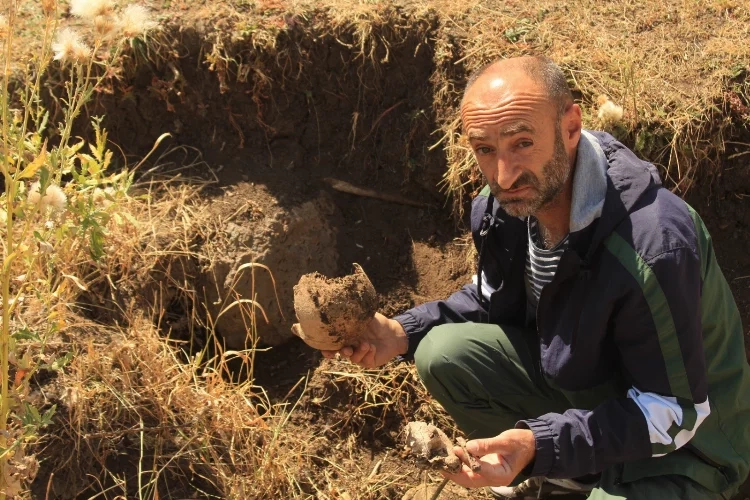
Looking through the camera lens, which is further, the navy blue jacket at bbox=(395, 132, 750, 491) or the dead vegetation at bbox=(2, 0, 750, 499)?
the dead vegetation at bbox=(2, 0, 750, 499)

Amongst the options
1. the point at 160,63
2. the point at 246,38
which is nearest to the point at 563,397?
the point at 246,38

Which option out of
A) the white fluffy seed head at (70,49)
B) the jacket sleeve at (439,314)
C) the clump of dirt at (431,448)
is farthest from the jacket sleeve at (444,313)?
the white fluffy seed head at (70,49)

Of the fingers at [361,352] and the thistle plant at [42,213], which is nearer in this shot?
the thistle plant at [42,213]

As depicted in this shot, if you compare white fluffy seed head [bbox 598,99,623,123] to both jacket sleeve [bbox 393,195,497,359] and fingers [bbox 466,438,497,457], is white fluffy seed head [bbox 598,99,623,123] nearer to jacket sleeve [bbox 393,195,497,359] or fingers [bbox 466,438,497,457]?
jacket sleeve [bbox 393,195,497,359]

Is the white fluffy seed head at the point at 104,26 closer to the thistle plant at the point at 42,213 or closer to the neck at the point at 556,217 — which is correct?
the thistle plant at the point at 42,213

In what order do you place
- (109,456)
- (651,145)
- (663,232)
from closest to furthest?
1. (663,232)
2. (109,456)
3. (651,145)

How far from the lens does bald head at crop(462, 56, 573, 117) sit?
236 centimetres

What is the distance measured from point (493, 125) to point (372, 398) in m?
1.47

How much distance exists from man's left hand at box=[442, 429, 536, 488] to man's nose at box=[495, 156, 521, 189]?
68cm

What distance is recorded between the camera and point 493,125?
2.35m

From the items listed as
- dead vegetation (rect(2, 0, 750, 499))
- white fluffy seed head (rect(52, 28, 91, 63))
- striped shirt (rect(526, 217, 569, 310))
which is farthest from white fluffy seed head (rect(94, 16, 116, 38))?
striped shirt (rect(526, 217, 569, 310))

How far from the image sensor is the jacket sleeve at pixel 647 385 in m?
2.20

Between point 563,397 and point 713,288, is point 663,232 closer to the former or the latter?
point 713,288

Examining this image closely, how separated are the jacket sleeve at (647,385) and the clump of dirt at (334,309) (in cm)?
64
